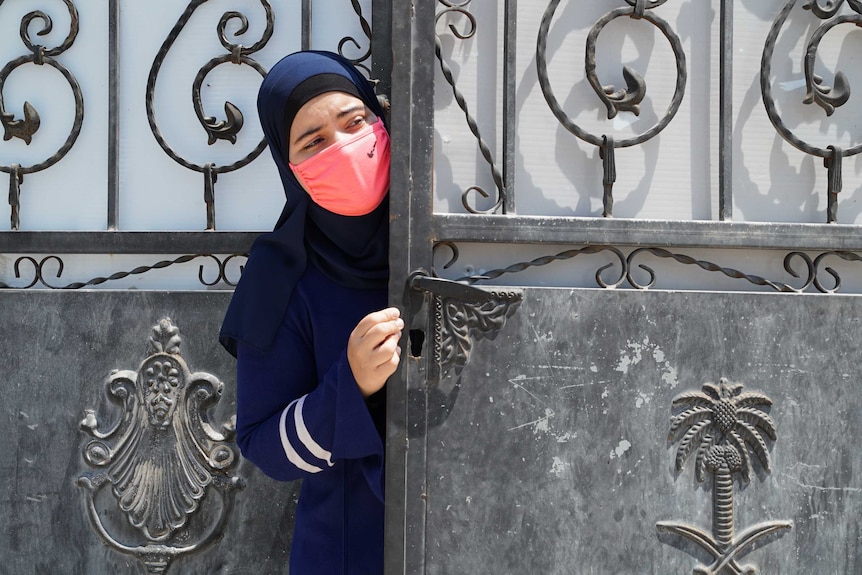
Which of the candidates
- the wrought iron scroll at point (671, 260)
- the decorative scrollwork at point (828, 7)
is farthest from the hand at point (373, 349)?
the decorative scrollwork at point (828, 7)

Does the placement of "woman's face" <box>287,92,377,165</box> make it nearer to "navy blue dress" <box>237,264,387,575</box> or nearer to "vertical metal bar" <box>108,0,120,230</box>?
"navy blue dress" <box>237,264,387,575</box>

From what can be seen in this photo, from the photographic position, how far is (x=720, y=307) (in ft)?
5.32

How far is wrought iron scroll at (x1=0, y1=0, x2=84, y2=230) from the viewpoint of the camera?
6.28 feet

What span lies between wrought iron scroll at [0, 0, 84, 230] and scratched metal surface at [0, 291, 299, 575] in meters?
0.28

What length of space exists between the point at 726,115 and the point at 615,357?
545 mm

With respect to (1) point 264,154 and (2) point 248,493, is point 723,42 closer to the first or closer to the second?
(1) point 264,154

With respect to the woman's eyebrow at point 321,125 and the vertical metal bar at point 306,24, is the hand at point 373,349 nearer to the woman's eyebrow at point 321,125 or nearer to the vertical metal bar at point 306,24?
the woman's eyebrow at point 321,125

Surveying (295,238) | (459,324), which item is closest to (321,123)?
(295,238)

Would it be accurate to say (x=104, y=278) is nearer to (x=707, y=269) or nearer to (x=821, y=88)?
(x=707, y=269)

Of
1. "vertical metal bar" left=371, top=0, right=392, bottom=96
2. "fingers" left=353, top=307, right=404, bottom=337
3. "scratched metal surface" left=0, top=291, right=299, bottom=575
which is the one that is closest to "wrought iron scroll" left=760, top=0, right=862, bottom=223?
"vertical metal bar" left=371, top=0, right=392, bottom=96

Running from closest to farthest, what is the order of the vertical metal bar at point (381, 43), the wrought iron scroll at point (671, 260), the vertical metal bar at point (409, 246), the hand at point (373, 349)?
the hand at point (373, 349) → the vertical metal bar at point (409, 246) → the wrought iron scroll at point (671, 260) → the vertical metal bar at point (381, 43)

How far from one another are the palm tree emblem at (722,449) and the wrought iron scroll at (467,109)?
1.74 ft

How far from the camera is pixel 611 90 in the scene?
1.65m

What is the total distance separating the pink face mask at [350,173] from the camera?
140cm
